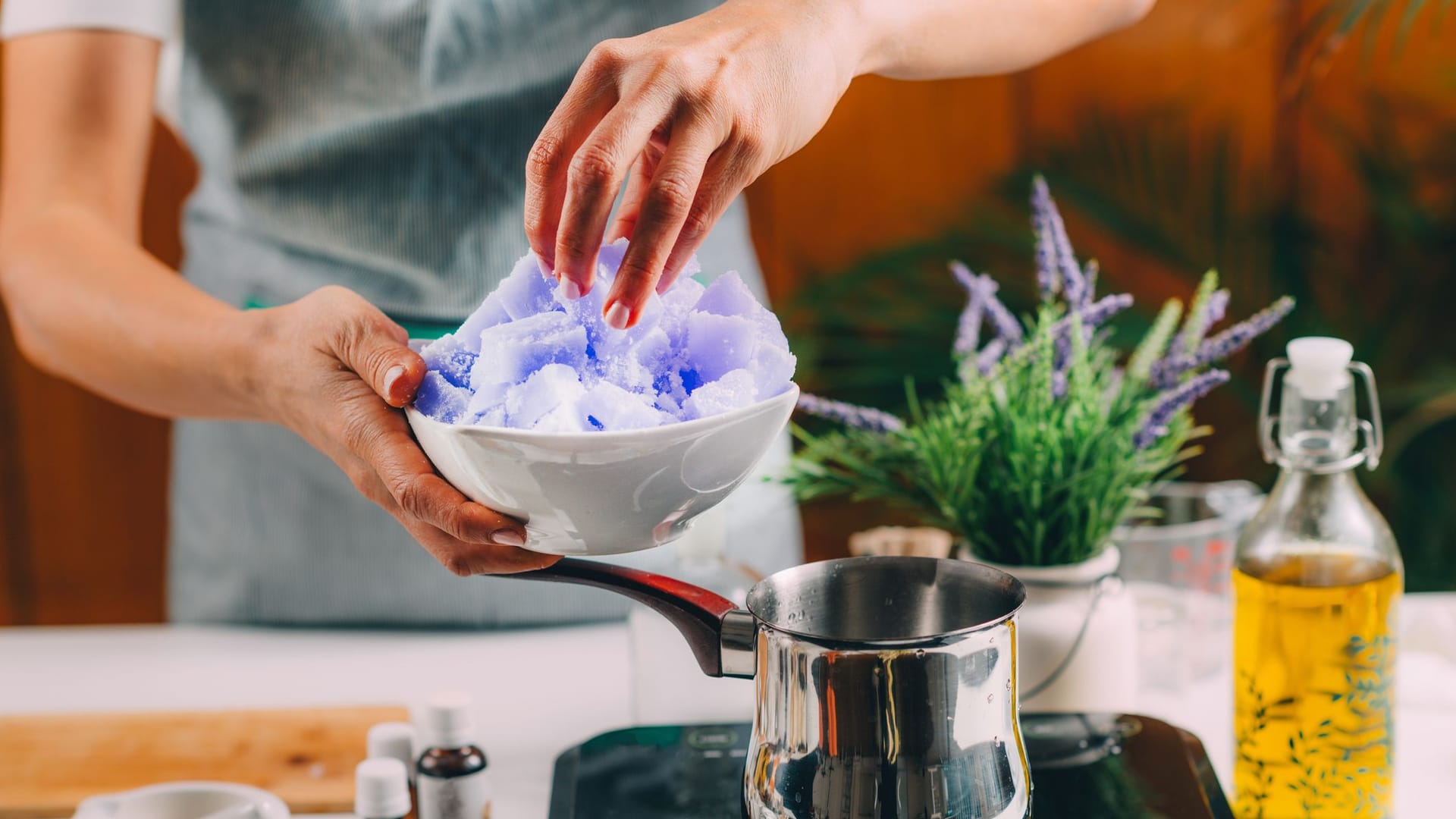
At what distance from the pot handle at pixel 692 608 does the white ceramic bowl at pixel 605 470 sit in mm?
50

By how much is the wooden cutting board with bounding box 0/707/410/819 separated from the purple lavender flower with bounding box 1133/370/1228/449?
597mm

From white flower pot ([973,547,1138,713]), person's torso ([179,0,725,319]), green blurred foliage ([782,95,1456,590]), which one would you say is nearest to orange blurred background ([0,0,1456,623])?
green blurred foliage ([782,95,1456,590])

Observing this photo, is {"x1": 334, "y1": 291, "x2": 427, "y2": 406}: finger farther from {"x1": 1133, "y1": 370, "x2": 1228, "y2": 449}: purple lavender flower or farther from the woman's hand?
{"x1": 1133, "y1": 370, "x2": 1228, "y2": 449}: purple lavender flower

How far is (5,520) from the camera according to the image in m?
2.47

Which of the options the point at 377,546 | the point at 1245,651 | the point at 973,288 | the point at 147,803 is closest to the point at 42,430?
the point at 377,546

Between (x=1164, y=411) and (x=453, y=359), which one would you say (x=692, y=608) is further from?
(x=1164, y=411)

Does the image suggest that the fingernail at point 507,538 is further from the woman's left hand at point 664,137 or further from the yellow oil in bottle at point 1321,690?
the yellow oil in bottle at point 1321,690

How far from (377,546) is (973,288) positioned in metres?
0.68

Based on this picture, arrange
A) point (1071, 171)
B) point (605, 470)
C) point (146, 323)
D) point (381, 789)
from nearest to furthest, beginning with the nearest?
1. point (605, 470)
2. point (381, 789)
3. point (146, 323)
4. point (1071, 171)

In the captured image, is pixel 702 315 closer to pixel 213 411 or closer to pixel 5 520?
pixel 213 411

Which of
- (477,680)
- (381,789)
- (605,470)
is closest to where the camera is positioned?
(605,470)

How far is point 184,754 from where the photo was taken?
978 millimetres

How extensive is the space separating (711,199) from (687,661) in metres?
0.42

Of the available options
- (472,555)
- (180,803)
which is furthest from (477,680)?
(472,555)
